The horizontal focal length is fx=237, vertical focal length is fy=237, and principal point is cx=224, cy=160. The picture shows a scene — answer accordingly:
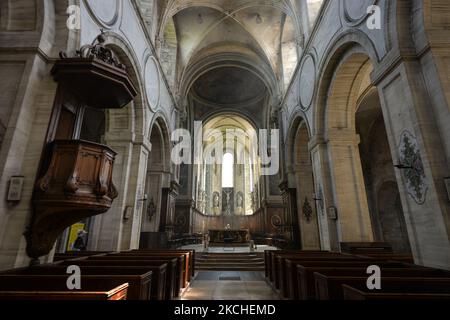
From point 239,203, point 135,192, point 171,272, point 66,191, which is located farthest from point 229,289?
point 239,203

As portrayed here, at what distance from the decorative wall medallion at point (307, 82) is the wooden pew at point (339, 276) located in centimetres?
697

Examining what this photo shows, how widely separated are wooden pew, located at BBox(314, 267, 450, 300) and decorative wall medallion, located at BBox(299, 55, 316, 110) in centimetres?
697

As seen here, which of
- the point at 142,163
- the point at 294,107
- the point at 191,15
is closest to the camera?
the point at 142,163

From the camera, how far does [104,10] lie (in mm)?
6141

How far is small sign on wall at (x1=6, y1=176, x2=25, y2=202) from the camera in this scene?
3.69m

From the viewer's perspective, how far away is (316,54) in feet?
28.5

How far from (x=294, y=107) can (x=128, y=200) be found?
8.38m

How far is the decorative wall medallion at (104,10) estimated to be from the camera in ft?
18.2

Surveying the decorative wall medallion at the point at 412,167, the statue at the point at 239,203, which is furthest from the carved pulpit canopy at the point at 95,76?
the statue at the point at 239,203

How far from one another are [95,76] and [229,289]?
17.6ft

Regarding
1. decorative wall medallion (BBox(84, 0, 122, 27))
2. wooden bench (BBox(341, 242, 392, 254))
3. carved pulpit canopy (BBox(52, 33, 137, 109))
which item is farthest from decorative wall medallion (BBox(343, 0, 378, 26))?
decorative wall medallion (BBox(84, 0, 122, 27))

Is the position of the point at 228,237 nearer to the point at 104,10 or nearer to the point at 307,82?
the point at 307,82

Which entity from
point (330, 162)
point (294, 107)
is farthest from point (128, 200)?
point (294, 107)
